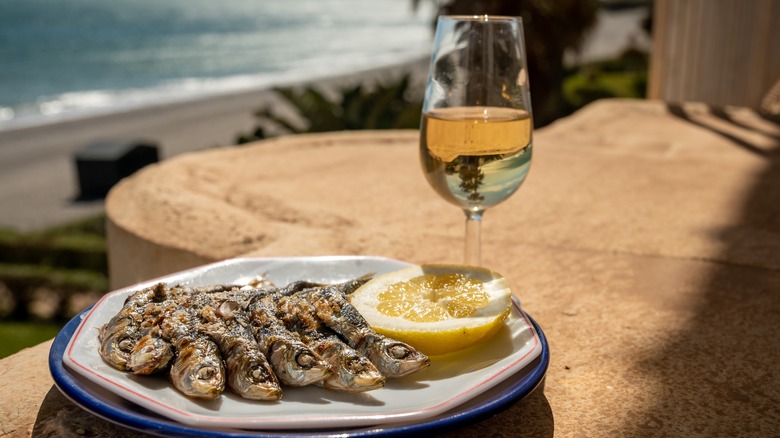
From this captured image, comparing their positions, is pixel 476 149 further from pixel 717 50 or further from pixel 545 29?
pixel 545 29

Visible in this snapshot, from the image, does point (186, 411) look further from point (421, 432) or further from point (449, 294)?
point (449, 294)

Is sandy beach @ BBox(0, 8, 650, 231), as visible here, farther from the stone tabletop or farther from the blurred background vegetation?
the stone tabletop

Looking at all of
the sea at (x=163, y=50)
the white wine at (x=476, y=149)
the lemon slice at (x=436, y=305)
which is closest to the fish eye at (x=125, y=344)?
the lemon slice at (x=436, y=305)

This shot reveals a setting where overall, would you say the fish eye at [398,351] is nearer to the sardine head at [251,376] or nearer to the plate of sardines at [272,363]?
the plate of sardines at [272,363]

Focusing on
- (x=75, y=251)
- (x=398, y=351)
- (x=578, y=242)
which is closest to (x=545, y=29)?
(x=75, y=251)

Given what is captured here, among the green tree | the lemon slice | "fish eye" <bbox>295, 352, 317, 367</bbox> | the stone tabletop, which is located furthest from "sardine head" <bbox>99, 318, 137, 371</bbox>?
the green tree

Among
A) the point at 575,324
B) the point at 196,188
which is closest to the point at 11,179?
the point at 196,188
